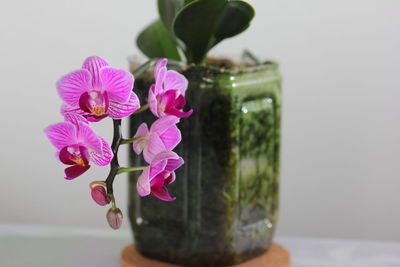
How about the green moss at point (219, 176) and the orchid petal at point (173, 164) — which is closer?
the orchid petal at point (173, 164)

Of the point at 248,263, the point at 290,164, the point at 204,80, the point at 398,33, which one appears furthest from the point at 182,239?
the point at 398,33

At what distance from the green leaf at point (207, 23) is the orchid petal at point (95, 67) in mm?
143

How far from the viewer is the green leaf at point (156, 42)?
3.04ft

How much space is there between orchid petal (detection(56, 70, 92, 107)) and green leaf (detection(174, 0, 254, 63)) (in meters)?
0.16

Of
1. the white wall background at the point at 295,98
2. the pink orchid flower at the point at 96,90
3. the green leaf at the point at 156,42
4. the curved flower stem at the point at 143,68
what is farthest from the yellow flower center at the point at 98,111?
the white wall background at the point at 295,98

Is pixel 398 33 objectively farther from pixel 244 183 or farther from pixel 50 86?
pixel 50 86

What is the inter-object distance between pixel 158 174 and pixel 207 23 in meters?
0.20

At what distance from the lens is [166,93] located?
0.73 m

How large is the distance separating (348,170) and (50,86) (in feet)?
1.80

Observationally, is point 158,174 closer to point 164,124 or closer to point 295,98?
point 164,124

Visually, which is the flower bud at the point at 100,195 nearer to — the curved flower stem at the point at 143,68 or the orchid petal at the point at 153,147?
the orchid petal at the point at 153,147

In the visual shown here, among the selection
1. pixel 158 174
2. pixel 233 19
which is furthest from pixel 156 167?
pixel 233 19

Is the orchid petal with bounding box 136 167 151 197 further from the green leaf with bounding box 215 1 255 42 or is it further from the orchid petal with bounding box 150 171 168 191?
the green leaf with bounding box 215 1 255 42

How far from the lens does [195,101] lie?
0.82 metres
